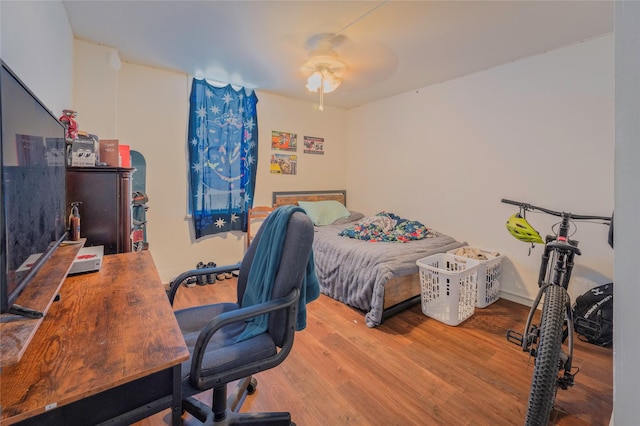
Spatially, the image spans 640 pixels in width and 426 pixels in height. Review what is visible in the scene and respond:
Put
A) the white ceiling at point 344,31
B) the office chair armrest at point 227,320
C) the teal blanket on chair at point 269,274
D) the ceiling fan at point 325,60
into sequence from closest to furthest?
the office chair armrest at point 227,320 → the teal blanket on chair at point 269,274 → the white ceiling at point 344,31 → the ceiling fan at point 325,60

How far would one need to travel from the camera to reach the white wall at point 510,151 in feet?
7.92

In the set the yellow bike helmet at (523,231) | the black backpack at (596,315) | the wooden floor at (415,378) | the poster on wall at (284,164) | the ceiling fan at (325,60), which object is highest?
the ceiling fan at (325,60)

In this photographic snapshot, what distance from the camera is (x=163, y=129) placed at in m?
3.17

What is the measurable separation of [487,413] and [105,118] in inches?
142

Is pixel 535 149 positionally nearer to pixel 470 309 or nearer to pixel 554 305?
pixel 470 309

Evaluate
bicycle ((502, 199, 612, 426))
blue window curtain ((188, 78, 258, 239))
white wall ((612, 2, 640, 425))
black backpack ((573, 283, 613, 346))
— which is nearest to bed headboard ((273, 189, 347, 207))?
blue window curtain ((188, 78, 258, 239))

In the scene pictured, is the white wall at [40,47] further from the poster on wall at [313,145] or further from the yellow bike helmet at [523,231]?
the yellow bike helmet at [523,231]

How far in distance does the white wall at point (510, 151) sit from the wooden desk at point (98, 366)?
311 centimetres

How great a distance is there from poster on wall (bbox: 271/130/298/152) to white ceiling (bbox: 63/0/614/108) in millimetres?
932

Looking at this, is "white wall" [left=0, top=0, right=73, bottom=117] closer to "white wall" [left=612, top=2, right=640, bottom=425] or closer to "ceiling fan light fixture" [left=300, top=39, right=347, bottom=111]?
"ceiling fan light fixture" [left=300, top=39, right=347, bottom=111]

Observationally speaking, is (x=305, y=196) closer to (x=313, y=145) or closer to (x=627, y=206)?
(x=313, y=145)

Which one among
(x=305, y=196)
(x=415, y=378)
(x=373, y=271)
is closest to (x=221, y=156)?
(x=305, y=196)

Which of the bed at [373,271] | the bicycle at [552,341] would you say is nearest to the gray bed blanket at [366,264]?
the bed at [373,271]

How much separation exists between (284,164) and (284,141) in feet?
1.03
